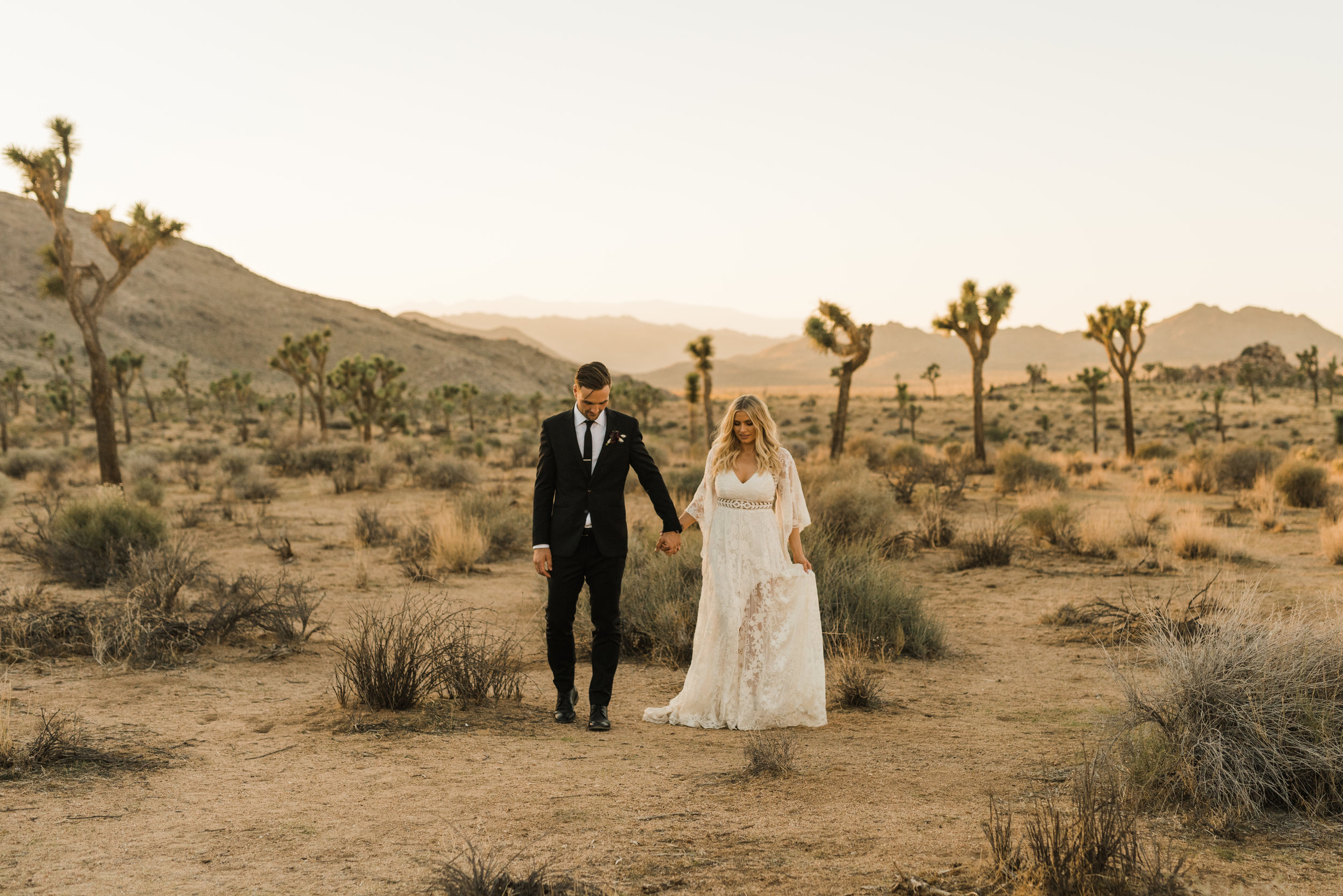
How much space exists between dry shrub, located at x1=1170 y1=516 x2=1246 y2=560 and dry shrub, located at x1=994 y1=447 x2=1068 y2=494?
7.71 metres

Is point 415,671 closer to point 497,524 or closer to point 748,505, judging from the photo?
point 748,505

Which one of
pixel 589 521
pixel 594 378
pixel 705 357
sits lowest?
pixel 589 521

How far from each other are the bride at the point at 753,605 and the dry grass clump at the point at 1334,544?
9.00m

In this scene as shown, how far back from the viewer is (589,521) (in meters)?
5.45

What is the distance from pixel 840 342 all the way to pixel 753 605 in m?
23.8

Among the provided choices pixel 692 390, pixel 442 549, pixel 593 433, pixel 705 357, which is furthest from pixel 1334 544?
pixel 692 390

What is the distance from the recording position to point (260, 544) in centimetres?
1370

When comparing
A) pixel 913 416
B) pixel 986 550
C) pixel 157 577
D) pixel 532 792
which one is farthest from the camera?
pixel 913 416

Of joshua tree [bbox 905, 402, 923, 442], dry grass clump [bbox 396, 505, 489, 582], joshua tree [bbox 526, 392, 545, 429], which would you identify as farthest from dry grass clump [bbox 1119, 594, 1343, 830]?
joshua tree [bbox 526, 392, 545, 429]

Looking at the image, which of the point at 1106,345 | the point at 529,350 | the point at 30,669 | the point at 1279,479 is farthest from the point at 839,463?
the point at 529,350

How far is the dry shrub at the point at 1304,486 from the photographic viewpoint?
1666 cm

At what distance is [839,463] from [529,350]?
111 m

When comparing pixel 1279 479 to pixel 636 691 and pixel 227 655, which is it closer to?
pixel 636 691

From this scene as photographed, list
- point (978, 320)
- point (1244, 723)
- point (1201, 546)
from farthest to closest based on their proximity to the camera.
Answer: point (978, 320)
point (1201, 546)
point (1244, 723)
